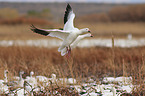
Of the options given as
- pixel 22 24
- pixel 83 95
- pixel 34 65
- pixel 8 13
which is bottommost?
pixel 83 95

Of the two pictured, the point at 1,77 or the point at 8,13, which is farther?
the point at 8,13

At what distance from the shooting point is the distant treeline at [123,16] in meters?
22.4

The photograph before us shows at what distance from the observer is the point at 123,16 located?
76.8 feet

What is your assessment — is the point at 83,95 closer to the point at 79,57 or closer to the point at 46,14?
the point at 79,57

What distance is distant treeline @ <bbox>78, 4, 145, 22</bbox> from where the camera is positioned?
22422 millimetres

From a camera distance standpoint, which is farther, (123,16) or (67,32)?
(123,16)

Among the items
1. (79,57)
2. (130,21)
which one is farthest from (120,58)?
(130,21)

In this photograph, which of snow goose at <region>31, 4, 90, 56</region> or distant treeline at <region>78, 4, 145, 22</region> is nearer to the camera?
snow goose at <region>31, 4, 90, 56</region>

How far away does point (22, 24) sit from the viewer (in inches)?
754

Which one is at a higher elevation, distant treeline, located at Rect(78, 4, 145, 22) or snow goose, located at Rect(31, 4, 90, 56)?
distant treeline, located at Rect(78, 4, 145, 22)

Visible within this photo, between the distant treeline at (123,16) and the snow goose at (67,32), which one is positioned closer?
the snow goose at (67,32)

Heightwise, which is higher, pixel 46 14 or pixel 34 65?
pixel 46 14

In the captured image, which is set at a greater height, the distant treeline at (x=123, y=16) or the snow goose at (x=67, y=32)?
the distant treeline at (x=123, y=16)

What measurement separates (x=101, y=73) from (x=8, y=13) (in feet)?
82.1
